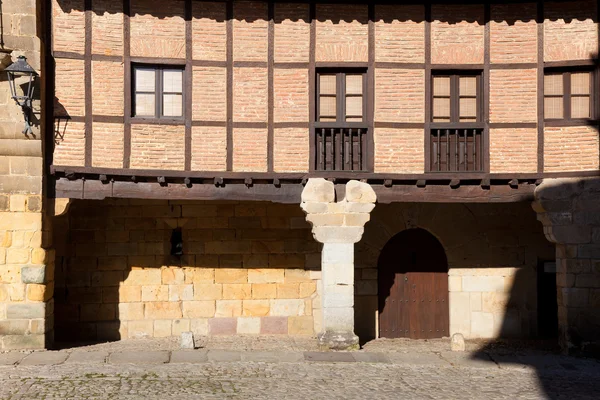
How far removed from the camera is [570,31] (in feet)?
38.4

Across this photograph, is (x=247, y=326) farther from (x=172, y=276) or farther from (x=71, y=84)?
(x=71, y=84)

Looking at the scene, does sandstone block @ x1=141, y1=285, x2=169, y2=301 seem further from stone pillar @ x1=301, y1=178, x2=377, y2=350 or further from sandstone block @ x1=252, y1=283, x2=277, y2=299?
stone pillar @ x1=301, y1=178, x2=377, y2=350

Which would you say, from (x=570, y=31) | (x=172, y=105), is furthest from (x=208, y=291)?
(x=570, y=31)

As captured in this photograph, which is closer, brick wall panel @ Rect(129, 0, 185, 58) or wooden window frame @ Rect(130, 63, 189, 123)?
brick wall panel @ Rect(129, 0, 185, 58)

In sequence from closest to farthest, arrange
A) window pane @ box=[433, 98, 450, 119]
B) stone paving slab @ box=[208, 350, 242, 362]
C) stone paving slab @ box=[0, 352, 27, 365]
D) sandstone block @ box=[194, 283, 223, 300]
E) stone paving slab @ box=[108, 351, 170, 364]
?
1. stone paving slab @ box=[0, 352, 27, 365]
2. stone paving slab @ box=[108, 351, 170, 364]
3. stone paving slab @ box=[208, 350, 242, 362]
4. window pane @ box=[433, 98, 450, 119]
5. sandstone block @ box=[194, 283, 223, 300]

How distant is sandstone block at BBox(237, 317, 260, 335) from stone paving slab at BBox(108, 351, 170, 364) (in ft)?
6.17

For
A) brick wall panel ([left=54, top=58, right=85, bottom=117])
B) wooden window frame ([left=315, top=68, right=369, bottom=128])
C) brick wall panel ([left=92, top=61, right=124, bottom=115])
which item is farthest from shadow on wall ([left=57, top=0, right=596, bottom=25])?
brick wall panel ([left=54, top=58, right=85, bottom=117])

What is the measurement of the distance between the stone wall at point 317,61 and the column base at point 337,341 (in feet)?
8.37

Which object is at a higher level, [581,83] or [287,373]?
[581,83]

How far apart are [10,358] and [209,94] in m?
4.70

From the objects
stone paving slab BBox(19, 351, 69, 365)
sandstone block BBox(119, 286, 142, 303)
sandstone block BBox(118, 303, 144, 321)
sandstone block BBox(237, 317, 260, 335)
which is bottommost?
stone paving slab BBox(19, 351, 69, 365)

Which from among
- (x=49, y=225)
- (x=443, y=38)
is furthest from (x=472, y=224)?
(x=49, y=225)

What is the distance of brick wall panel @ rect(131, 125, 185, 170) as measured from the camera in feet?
37.5

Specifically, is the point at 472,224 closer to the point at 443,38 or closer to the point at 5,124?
the point at 443,38
